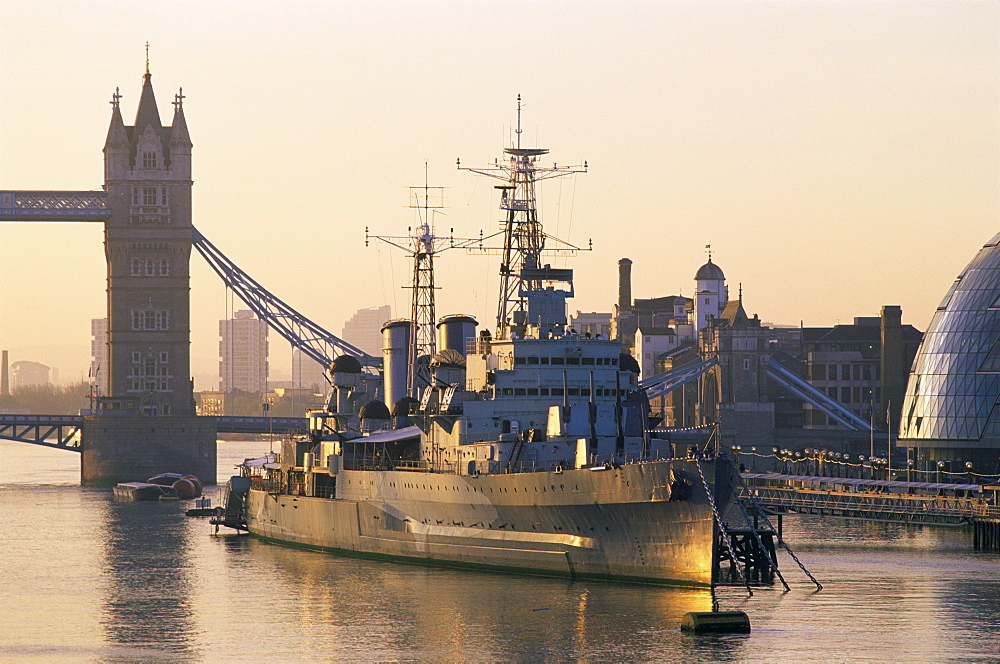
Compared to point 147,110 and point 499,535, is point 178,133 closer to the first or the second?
point 147,110

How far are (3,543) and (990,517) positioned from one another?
142 feet

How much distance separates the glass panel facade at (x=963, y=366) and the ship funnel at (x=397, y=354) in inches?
1380

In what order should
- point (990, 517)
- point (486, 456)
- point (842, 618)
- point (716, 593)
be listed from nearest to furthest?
point (842, 618), point (716, 593), point (486, 456), point (990, 517)

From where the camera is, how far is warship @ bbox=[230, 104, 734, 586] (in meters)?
48.0

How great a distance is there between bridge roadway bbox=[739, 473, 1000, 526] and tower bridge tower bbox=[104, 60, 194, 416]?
68184mm

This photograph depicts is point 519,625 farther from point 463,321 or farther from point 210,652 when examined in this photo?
point 463,321

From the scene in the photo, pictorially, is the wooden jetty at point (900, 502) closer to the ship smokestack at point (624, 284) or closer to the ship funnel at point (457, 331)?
the ship funnel at point (457, 331)

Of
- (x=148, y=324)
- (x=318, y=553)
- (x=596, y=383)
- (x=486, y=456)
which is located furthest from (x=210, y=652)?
(x=148, y=324)

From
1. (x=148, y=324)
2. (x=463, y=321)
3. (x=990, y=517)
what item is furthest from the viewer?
(x=148, y=324)

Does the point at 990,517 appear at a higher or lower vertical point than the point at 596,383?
lower

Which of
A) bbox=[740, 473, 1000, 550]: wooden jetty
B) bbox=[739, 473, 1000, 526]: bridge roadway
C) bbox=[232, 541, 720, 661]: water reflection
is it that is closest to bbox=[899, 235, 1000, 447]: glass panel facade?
bbox=[740, 473, 1000, 550]: wooden jetty

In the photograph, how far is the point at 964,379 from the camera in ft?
314

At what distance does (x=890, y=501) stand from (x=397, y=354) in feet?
77.0

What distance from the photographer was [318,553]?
6806cm
